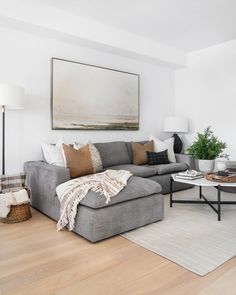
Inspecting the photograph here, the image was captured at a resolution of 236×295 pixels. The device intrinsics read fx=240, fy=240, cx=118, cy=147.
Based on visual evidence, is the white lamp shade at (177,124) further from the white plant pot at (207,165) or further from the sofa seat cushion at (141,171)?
the white plant pot at (207,165)

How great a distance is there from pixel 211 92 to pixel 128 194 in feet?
10.8

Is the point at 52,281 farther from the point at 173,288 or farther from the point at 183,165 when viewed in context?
the point at 183,165

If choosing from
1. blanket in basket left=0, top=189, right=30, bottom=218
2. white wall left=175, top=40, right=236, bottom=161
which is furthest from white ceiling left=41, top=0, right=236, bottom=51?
blanket in basket left=0, top=189, right=30, bottom=218

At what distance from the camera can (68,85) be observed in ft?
12.3

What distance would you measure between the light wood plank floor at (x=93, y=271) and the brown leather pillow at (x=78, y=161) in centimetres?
91

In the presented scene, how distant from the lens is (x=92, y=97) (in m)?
4.02

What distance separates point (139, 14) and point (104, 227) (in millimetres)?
2951

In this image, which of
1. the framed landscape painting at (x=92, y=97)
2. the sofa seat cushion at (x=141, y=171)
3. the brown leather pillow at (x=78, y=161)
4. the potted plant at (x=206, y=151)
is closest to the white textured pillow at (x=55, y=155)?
the brown leather pillow at (x=78, y=161)

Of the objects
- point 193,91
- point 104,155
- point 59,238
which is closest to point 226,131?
point 193,91

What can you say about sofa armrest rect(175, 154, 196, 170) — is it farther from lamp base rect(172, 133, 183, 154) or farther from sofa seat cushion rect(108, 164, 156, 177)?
sofa seat cushion rect(108, 164, 156, 177)

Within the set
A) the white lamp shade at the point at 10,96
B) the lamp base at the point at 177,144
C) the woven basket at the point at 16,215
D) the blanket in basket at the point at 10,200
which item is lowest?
the woven basket at the point at 16,215

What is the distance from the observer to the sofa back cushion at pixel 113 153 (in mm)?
3793

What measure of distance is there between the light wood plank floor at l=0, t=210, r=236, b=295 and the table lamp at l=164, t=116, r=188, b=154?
2.99 meters

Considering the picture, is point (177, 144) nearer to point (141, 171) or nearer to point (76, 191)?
point (141, 171)
